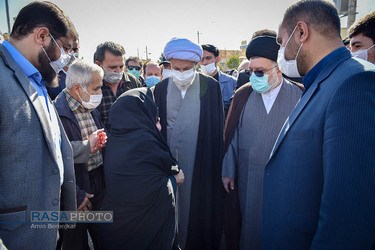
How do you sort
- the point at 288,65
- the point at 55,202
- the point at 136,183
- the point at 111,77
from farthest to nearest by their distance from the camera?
the point at 111,77, the point at 136,183, the point at 288,65, the point at 55,202

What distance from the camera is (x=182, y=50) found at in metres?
2.77

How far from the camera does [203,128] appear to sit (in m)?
2.73

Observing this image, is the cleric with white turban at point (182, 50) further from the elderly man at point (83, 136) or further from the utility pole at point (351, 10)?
the utility pole at point (351, 10)

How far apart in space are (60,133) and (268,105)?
194 centimetres

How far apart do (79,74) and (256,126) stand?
6.17ft

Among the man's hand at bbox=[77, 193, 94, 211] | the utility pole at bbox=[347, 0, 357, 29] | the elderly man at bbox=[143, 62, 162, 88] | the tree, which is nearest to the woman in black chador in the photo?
the man's hand at bbox=[77, 193, 94, 211]

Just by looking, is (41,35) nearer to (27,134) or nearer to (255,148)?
(27,134)

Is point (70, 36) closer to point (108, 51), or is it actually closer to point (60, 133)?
point (60, 133)

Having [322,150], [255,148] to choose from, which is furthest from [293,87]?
[322,150]

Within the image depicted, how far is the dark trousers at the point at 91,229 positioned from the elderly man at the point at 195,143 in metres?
0.89

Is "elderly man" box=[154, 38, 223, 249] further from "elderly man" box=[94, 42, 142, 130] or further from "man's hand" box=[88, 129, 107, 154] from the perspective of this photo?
"elderly man" box=[94, 42, 142, 130]

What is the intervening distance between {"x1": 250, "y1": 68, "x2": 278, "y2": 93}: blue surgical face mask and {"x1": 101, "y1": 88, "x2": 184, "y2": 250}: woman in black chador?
1.16 metres

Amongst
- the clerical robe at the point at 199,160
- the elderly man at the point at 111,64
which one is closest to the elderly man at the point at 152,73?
the elderly man at the point at 111,64

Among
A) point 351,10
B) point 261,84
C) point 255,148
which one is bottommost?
point 255,148
